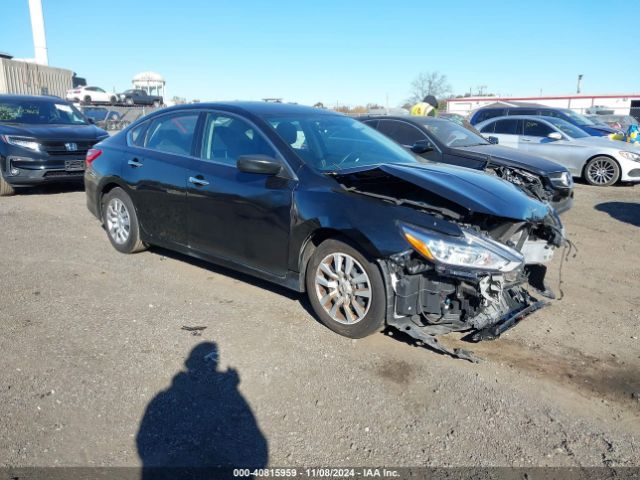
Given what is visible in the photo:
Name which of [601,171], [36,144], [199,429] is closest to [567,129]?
[601,171]

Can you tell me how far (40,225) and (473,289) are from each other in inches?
247

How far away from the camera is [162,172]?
203 inches

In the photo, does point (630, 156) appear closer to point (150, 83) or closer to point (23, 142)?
point (23, 142)

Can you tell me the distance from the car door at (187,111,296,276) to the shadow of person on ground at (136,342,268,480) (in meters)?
1.19

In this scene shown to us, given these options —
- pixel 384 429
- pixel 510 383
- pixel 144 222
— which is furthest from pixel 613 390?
pixel 144 222

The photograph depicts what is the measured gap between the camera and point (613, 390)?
3.40 metres

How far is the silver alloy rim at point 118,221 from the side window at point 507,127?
1014 centimetres

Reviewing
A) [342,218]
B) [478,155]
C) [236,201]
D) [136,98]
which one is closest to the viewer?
[342,218]

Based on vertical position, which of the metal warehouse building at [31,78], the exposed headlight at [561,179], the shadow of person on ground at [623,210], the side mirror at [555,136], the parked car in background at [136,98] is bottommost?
the shadow of person on ground at [623,210]

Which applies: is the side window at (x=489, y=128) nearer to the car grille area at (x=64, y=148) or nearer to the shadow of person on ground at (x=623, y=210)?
the shadow of person on ground at (x=623, y=210)

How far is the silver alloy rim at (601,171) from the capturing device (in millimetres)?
11781

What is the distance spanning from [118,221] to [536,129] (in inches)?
408

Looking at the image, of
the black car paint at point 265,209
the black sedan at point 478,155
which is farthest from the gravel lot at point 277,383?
the black sedan at point 478,155

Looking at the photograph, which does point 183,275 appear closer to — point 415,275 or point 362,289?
point 362,289
